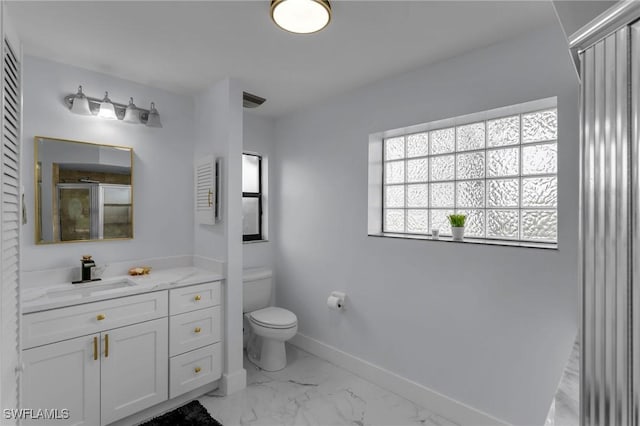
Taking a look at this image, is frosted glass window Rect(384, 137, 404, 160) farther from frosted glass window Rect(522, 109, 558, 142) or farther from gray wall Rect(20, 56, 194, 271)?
gray wall Rect(20, 56, 194, 271)

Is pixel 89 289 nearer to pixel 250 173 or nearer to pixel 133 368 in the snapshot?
pixel 133 368

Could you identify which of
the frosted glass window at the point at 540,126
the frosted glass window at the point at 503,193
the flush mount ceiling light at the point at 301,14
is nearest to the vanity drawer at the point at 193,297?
the flush mount ceiling light at the point at 301,14

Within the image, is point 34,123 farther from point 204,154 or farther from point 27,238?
point 204,154

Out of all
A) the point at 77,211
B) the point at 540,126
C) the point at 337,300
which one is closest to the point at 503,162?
the point at 540,126

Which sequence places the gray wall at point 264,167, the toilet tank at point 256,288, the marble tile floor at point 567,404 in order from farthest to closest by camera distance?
the gray wall at point 264,167 → the toilet tank at point 256,288 → the marble tile floor at point 567,404

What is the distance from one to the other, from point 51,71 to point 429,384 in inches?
134

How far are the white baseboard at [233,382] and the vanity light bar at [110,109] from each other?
6.68 ft

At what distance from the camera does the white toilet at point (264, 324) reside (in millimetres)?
2816

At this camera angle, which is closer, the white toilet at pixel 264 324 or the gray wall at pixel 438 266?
the gray wall at pixel 438 266

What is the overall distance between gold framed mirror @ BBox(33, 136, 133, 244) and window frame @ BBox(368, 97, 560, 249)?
6.48 ft

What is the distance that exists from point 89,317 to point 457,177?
2557 mm

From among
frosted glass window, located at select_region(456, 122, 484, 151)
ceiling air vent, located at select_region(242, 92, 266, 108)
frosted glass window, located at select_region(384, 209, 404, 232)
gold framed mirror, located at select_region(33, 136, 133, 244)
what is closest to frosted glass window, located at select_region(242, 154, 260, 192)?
ceiling air vent, located at select_region(242, 92, 266, 108)

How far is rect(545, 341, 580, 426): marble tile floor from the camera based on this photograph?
2.71 ft

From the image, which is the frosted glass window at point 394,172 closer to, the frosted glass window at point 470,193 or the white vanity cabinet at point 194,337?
the frosted glass window at point 470,193
